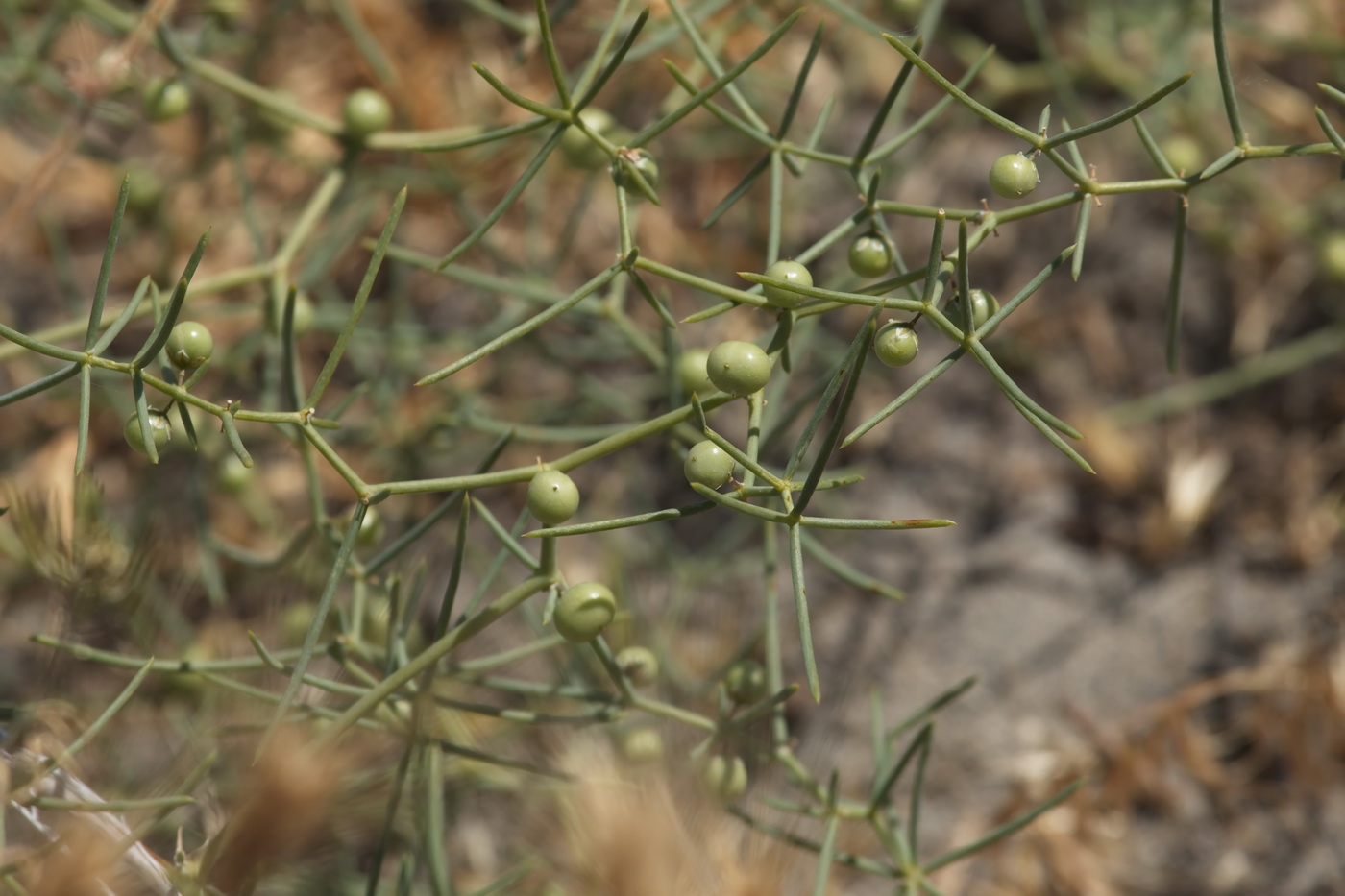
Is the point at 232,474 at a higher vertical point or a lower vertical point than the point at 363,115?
lower

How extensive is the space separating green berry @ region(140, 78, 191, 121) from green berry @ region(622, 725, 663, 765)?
3.85 ft

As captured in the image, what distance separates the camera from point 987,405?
2.49 m

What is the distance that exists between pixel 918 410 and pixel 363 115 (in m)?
1.41

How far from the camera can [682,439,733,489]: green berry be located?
1.09 meters

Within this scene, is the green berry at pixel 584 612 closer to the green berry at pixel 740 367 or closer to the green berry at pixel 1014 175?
the green berry at pixel 740 367

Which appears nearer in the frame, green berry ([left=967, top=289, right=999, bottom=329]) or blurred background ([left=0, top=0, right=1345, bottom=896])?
green berry ([left=967, top=289, right=999, bottom=329])

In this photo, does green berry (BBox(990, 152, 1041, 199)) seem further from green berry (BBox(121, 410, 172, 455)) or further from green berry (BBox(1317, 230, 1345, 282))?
green berry (BBox(1317, 230, 1345, 282))

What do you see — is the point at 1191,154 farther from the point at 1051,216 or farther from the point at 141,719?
the point at 141,719

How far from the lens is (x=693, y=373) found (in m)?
1.54

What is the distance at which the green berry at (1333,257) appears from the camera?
2.17 m

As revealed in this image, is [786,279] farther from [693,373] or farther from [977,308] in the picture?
[693,373]

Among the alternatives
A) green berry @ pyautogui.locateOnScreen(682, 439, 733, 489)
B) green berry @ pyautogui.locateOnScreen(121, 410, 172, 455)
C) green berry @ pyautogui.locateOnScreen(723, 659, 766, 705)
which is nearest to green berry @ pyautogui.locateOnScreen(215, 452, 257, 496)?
green berry @ pyautogui.locateOnScreen(121, 410, 172, 455)

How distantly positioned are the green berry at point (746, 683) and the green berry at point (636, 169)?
2.11ft

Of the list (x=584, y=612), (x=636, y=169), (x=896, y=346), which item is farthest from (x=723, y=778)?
(x=636, y=169)
